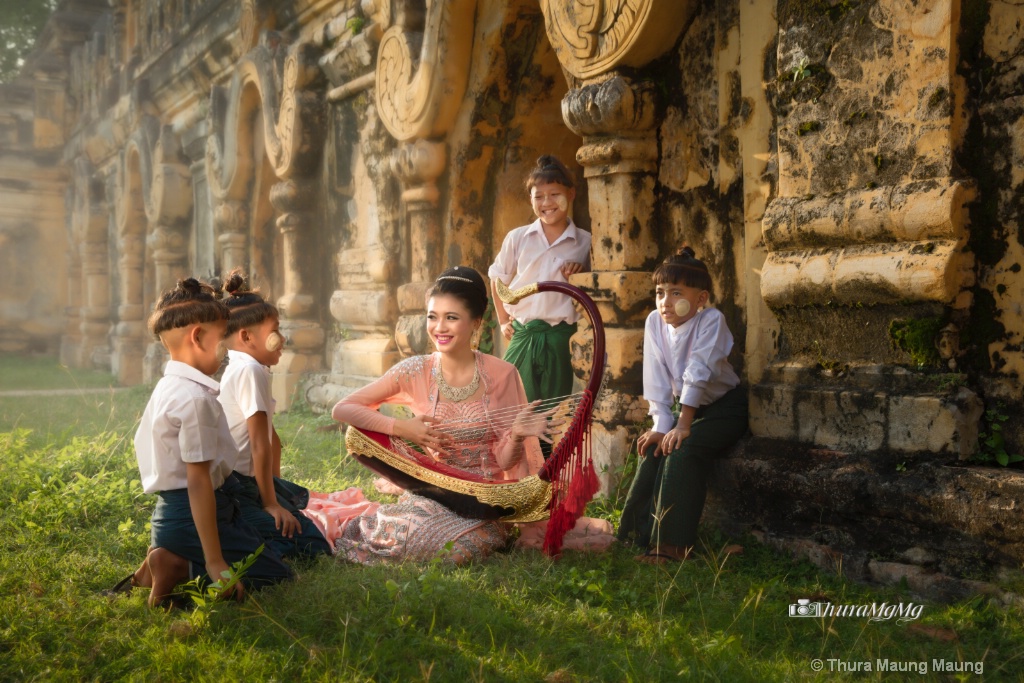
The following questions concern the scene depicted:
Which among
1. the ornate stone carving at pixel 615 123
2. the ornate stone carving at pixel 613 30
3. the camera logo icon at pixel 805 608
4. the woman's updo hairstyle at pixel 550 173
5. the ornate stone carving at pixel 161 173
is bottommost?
the camera logo icon at pixel 805 608

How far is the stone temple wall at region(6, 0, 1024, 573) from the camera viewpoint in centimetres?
320

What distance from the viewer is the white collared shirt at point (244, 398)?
3514 millimetres

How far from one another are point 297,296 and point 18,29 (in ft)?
48.7

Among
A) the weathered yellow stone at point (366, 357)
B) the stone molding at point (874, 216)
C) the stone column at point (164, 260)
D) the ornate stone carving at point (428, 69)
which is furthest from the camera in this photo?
the stone column at point (164, 260)

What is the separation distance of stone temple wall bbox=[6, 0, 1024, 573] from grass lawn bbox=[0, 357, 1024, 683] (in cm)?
43

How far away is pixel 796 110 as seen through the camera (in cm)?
364

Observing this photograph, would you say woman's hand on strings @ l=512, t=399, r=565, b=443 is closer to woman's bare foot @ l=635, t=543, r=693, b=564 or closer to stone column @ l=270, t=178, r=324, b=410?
woman's bare foot @ l=635, t=543, r=693, b=564

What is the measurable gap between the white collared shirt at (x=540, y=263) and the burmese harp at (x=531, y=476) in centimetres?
91

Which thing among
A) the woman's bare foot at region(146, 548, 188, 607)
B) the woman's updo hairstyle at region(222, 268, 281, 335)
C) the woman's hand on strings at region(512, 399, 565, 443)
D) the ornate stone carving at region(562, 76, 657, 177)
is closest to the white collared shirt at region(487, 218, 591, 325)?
the ornate stone carving at region(562, 76, 657, 177)

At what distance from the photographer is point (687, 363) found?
375 centimetres

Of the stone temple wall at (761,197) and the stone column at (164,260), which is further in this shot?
the stone column at (164,260)

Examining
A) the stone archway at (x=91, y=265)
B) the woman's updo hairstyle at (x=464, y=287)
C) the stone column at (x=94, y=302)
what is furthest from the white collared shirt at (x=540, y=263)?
the stone column at (x=94, y=302)

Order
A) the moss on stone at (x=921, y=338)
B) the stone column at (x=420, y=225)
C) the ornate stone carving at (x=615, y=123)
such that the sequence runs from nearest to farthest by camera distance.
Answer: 1. the moss on stone at (x=921, y=338)
2. the ornate stone carving at (x=615, y=123)
3. the stone column at (x=420, y=225)

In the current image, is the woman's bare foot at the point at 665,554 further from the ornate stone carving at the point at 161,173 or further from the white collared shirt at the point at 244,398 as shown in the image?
the ornate stone carving at the point at 161,173
